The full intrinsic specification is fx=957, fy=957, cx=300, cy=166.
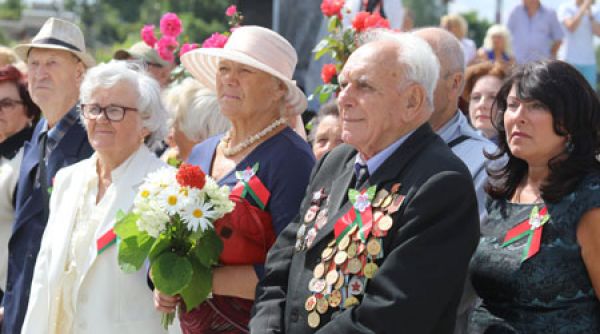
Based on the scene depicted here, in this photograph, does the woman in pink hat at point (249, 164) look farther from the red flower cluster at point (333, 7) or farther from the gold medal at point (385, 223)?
the red flower cluster at point (333, 7)

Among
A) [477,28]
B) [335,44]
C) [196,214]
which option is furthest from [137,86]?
[477,28]

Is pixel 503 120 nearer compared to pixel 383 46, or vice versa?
pixel 383 46

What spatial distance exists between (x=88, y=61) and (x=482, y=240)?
3.32m

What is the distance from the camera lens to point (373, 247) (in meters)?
3.78

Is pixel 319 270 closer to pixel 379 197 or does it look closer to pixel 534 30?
pixel 379 197

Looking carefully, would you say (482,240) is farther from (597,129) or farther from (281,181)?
(281,181)

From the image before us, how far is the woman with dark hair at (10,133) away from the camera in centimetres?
671

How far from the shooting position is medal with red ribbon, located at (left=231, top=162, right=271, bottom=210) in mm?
4621

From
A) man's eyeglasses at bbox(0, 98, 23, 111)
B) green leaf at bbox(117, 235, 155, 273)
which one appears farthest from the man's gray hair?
man's eyeglasses at bbox(0, 98, 23, 111)

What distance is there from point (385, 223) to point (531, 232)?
2.26 ft

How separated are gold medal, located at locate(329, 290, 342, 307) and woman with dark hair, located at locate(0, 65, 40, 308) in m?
3.54

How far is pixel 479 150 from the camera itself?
16.1 ft

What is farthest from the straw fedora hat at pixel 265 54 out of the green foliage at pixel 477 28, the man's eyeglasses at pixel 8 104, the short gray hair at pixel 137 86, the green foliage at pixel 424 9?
the green foliage at pixel 424 9

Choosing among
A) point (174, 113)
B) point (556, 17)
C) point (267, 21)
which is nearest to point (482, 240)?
point (174, 113)
